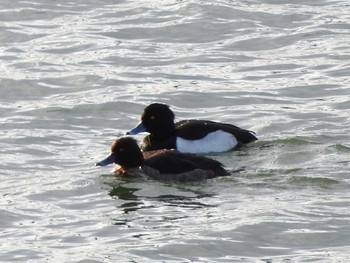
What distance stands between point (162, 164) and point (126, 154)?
1.51 ft

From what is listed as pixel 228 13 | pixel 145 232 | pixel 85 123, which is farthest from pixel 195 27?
pixel 145 232

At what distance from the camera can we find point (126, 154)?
15.2 metres

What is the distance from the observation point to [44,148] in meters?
16.3

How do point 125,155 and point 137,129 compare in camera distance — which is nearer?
point 125,155

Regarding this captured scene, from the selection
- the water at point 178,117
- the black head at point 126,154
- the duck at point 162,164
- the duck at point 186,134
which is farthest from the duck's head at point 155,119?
the black head at point 126,154

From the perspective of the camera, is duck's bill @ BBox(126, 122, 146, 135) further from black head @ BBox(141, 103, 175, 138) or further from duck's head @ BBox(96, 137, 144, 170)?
duck's head @ BBox(96, 137, 144, 170)

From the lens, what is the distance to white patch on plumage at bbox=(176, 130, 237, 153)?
16.5m

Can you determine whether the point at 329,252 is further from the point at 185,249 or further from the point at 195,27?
the point at 195,27

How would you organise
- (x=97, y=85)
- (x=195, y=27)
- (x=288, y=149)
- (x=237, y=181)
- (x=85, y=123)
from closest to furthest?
(x=237, y=181) < (x=288, y=149) < (x=85, y=123) < (x=97, y=85) < (x=195, y=27)

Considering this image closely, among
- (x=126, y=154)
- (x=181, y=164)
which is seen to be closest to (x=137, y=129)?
(x=126, y=154)

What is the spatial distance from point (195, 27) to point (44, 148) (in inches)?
278

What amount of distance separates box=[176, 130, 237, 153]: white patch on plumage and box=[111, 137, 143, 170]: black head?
151 cm

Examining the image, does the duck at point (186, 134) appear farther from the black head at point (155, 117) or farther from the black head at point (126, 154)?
the black head at point (126, 154)

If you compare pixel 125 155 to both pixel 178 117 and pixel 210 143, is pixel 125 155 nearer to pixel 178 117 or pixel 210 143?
pixel 210 143
